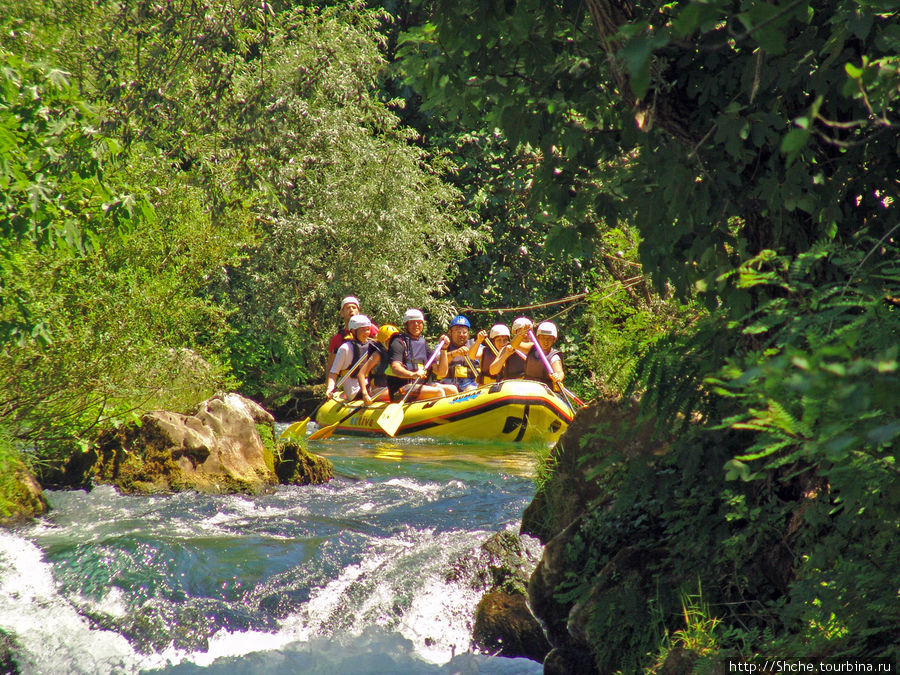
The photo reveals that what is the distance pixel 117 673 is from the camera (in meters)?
4.54

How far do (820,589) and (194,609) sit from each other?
3.57 metres

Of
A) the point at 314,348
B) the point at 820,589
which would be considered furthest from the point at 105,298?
the point at 314,348

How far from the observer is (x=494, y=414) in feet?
37.9

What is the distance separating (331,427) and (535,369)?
10.1 feet

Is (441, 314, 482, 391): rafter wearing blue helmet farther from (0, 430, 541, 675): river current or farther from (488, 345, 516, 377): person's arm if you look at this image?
(0, 430, 541, 675): river current

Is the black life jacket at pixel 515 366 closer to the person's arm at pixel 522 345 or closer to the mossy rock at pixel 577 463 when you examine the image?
the person's arm at pixel 522 345

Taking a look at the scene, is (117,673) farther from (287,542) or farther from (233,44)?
(233,44)

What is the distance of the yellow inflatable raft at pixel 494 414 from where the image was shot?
1151 cm

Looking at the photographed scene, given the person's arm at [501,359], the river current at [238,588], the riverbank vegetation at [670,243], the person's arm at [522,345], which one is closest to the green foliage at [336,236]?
the person's arm at [501,359]

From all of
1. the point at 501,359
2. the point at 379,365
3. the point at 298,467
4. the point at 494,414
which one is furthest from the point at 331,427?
the point at 298,467

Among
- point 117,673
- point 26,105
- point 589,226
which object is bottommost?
point 117,673

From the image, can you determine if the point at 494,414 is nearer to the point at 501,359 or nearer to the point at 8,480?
the point at 501,359

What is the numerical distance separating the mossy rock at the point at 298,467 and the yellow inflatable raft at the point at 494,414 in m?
3.42

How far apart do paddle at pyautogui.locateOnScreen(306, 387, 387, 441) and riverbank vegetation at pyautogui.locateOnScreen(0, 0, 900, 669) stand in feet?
12.0
